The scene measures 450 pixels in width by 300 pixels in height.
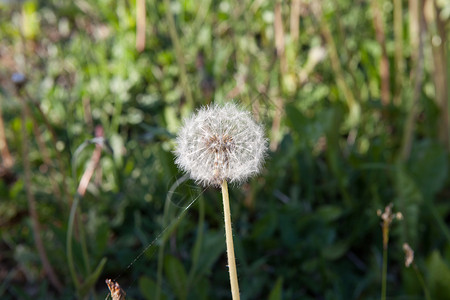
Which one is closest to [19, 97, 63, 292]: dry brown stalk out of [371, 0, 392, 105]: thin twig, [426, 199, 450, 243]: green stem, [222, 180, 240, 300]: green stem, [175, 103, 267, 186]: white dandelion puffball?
[175, 103, 267, 186]: white dandelion puffball

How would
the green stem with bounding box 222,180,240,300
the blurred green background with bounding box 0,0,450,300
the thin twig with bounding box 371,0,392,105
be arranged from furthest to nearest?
the thin twig with bounding box 371,0,392,105 < the blurred green background with bounding box 0,0,450,300 < the green stem with bounding box 222,180,240,300

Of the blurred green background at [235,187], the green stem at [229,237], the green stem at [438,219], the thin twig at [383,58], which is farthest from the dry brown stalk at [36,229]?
the thin twig at [383,58]

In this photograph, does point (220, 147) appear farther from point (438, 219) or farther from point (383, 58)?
point (383, 58)

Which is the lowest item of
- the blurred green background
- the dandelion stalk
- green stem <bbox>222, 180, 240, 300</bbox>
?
green stem <bbox>222, 180, 240, 300</bbox>

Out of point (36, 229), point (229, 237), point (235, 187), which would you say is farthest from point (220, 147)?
point (36, 229)

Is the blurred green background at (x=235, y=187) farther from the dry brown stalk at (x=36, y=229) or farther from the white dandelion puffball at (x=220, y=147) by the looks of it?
the white dandelion puffball at (x=220, y=147)

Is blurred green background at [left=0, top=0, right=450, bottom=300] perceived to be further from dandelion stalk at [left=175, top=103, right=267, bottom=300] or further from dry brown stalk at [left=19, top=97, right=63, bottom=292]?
dandelion stalk at [left=175, top=103, right=267, bottom=300]
